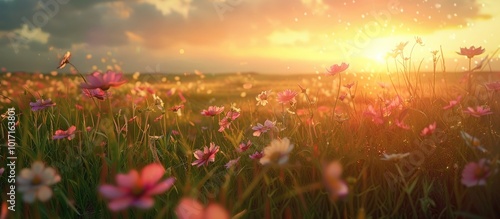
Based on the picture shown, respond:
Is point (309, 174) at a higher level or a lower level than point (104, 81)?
lower

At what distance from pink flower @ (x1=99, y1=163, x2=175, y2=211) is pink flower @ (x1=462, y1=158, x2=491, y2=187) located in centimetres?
88

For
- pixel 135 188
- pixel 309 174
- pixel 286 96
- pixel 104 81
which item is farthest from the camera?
pixel 286 96

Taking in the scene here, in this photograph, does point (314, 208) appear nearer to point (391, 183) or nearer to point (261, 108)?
point (391, 183)

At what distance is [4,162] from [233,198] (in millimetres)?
1788

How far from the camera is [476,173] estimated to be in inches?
53.3

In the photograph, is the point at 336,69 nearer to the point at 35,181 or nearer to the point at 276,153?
the point at 276,153

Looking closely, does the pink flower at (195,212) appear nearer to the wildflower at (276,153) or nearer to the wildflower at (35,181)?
the wildflower at (276,153)

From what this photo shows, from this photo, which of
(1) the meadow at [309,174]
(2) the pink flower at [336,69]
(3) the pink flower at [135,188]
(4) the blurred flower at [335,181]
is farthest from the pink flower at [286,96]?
(3) the pink flower at [135,188]

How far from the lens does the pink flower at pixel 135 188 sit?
3.43ft

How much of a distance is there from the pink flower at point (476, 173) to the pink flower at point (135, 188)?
0.88 m

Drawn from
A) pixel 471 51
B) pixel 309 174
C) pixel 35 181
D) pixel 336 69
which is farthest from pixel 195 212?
pixel 471 51

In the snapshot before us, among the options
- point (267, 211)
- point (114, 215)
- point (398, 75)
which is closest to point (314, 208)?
point (267, 211)

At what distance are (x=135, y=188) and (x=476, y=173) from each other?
98 cm

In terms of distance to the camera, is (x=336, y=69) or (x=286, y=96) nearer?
(x=336, y=69)
